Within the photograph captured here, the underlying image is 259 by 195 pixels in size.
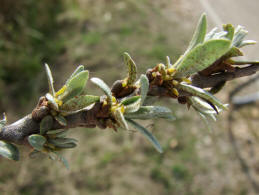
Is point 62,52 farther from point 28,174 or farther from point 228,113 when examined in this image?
point 228,113

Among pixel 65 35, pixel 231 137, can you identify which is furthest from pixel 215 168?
pixel 65 35

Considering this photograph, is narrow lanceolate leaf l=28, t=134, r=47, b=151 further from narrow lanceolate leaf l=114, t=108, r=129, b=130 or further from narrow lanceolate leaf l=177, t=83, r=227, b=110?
narrow lanceolate leaf l=177, t=83, r=227, b=110

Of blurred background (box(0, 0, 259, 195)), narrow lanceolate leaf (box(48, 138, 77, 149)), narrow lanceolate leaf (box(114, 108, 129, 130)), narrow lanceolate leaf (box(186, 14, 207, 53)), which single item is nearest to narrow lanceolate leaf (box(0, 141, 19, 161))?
narrow lanceolate leaf (box(48, 138, 77, 149))

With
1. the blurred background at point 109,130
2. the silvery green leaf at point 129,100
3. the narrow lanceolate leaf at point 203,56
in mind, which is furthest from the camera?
the blurred background at point 109,130

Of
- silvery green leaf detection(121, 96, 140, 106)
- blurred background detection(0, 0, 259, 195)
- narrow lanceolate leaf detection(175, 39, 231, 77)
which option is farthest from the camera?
blurred background detection(0, 0, 259, 195)

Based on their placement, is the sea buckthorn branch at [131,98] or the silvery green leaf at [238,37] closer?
the sea buckthorn branch at [131,98]

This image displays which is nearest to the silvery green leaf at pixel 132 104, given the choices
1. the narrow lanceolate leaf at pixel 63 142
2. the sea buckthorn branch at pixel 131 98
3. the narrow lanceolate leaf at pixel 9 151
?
the sea buckthorn branch at pixel 131 98

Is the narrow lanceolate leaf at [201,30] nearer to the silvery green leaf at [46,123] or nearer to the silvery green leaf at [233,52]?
the silvery green leaf at [233,52]
